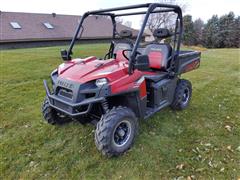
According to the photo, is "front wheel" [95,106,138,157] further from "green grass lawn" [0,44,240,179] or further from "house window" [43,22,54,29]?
"house window" [43,22,54,29]

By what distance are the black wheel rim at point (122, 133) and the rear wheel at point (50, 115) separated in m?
1.05

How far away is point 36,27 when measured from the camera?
2003 cm

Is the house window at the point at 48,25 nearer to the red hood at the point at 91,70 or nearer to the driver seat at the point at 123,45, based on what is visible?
the driver seat at the point at 123,45

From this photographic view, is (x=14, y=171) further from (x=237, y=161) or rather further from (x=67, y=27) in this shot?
(x=67, y=27)

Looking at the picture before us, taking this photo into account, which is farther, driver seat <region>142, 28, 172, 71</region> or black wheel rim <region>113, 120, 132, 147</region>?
driver seat <region>142, 28, 172, 71</region>

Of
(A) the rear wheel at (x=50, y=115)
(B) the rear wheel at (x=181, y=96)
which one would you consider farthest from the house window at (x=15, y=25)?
(B) the rear wheel at (x=181, y=96)

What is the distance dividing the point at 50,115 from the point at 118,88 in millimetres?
1294

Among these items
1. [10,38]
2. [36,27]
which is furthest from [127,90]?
[36,27]

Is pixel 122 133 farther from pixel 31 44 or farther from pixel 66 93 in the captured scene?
pixel 31 44

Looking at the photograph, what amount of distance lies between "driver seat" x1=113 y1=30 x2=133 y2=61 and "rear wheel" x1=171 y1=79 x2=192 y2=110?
1.12m

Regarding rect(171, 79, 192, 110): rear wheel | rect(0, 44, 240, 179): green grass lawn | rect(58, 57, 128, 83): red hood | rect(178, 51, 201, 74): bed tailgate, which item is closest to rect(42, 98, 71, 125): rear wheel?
rect(0, 44, 240, 179): green grass lawn

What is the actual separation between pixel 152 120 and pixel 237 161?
1.38m

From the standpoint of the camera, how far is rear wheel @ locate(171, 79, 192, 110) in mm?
3931

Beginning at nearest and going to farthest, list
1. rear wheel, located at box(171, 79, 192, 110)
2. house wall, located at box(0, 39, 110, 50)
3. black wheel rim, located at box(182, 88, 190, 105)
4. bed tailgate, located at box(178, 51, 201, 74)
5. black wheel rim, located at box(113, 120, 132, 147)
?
1. black wheel rim, located at box(113, 120, 132, 147)
2. bed tailgate, located at box(178, 51, 201, 74)
3. rear wheel, located at box(171, 79, 192, 110)
4. black wheel rim, located at box(182, 88, 190, 105)
5. house wall, located at box(0, 39, 110, 50)
